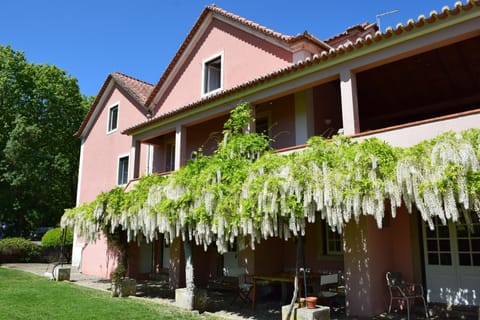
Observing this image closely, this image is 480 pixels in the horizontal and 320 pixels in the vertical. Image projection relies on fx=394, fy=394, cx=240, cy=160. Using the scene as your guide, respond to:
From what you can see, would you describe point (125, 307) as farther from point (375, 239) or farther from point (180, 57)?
point (180, 57)

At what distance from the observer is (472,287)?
7508 millimetres

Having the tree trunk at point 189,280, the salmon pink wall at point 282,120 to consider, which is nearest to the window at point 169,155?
the salmon pink wall at point 282,120

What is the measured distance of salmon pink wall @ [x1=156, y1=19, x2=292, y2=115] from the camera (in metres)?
11.9

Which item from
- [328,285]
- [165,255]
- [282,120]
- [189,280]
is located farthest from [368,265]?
[165,255]

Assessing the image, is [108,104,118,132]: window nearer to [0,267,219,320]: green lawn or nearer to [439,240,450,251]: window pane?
[0,267,219,320]: green lawn

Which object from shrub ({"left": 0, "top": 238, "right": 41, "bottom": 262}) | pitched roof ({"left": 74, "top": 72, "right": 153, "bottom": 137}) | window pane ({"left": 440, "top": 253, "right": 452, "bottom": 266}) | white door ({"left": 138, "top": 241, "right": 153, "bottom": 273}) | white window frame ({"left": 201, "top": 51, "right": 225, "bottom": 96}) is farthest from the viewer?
shrub ({"left": 0, "top": 238, "right": 41, "bottom": 262})

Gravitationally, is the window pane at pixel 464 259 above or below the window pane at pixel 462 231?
below

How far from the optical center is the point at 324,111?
10875mm

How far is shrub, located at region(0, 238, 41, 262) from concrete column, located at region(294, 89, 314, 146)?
56.3 ft

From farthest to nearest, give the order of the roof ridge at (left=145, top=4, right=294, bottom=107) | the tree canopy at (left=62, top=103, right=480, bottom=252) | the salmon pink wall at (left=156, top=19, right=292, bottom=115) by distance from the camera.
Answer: the salmon pink wall at (left=156, top=19, right=292, bottom=115) < the roof ridge at (left=145, top=4, right=294, bottom=107) < the tree canopy at (left=62, top=103, right=480, bottom=252)

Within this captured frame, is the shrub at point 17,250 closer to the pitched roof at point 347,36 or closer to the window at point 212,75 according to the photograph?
the window at point 212,75

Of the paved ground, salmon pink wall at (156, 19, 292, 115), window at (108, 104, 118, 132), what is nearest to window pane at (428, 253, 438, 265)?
the paved ground

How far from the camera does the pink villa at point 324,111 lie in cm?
736

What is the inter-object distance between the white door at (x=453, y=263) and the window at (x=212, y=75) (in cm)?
837
